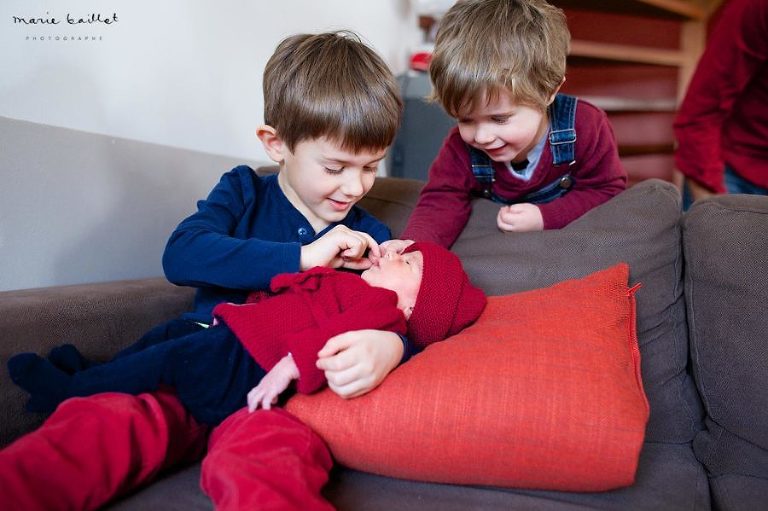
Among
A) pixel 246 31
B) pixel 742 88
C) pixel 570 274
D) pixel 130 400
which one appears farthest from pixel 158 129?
pixel 742 88

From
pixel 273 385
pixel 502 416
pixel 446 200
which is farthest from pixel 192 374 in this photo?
pixel 446 200

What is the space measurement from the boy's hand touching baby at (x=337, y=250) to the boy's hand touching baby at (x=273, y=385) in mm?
205

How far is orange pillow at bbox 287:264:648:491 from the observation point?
3.05ft

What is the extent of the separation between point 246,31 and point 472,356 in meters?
1.44

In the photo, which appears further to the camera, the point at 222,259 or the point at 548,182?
the point at 548,182

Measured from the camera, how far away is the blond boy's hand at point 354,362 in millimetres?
961

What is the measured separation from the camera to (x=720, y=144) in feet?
6.77

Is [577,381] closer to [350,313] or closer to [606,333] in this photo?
[606,333]

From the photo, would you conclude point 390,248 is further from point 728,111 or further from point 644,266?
point 728,111

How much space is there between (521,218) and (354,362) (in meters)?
0.66

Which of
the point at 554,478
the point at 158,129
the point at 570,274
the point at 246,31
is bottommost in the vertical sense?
the point at 554,478

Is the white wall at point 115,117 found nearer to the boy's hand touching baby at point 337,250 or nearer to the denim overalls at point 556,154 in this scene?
the boy's hand touching baby at point 337,250

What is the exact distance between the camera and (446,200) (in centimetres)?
154

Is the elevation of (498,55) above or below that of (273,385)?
above
